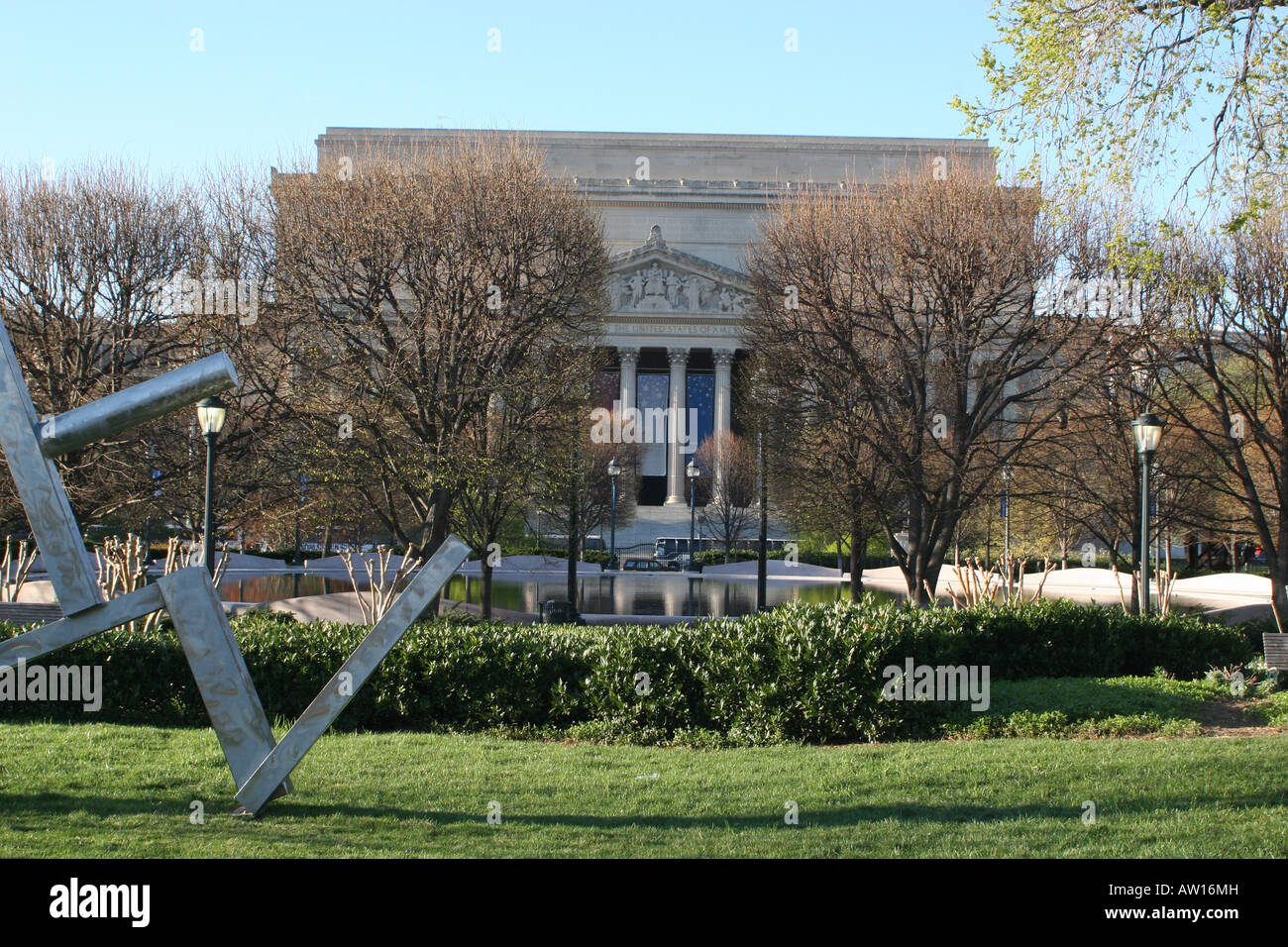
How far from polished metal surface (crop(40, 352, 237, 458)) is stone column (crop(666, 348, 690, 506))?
55.4 meters

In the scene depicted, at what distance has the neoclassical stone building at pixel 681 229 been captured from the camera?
61.8 meters

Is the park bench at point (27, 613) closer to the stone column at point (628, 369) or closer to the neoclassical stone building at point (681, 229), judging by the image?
the neoclassical stone building at point (681, 229)

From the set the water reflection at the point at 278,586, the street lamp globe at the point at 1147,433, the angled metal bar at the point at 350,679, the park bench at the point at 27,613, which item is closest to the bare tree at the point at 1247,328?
the street lamp globe at the point at 1147,433

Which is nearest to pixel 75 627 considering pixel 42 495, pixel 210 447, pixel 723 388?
pixel 42 495

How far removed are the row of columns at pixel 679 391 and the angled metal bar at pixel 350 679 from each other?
55772mm

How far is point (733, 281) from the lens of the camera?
196 feet

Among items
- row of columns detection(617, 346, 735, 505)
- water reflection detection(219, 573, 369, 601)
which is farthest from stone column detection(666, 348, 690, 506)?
water reflection detection(219, 573, 369, 601)

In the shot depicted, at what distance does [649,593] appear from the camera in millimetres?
36875

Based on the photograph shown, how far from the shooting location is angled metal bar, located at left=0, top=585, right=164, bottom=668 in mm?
6633

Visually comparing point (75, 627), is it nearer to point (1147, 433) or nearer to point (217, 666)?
point (217, 666)

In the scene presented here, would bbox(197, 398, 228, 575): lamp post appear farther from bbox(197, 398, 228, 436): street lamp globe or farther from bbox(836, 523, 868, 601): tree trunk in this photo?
bbox(836, 523, 868, 601): tree trunk

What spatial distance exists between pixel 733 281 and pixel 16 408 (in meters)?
54.9

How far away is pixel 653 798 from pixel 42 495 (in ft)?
14.9

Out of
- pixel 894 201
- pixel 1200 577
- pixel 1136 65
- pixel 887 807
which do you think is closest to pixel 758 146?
pixel 1200 577
